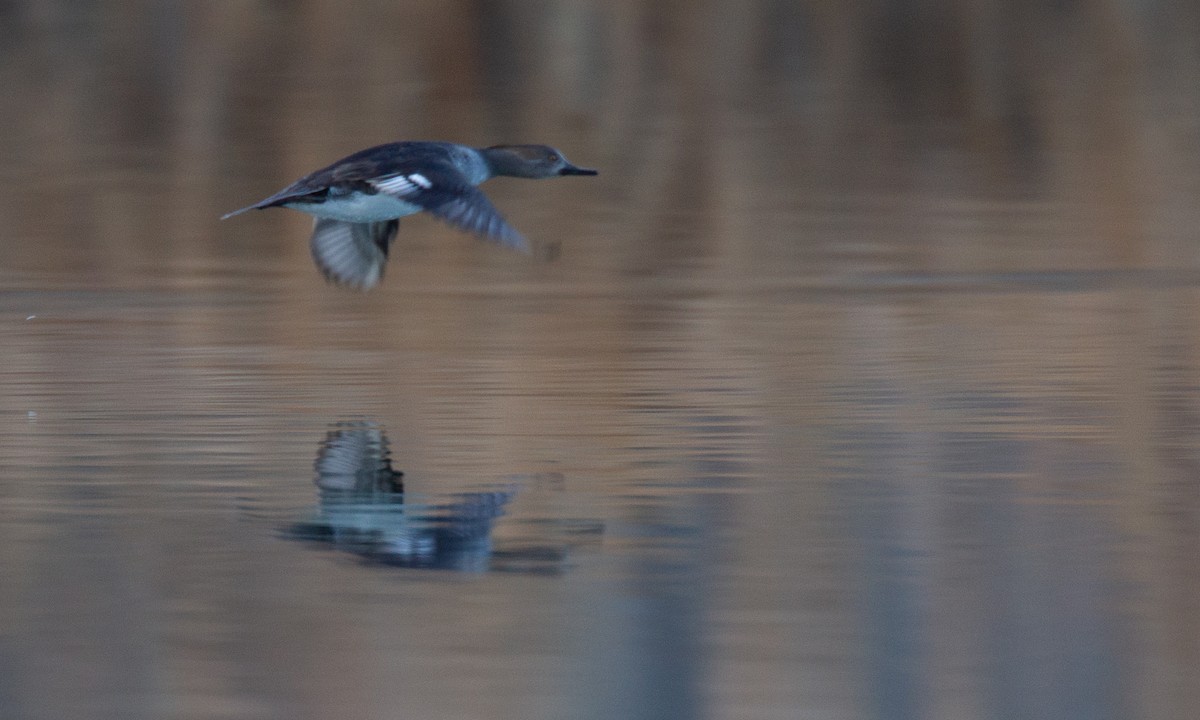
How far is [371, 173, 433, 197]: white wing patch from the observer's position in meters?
7.03

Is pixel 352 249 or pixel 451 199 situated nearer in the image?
pixel 451 199

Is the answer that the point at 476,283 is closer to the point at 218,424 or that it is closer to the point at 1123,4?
the point at 218,424

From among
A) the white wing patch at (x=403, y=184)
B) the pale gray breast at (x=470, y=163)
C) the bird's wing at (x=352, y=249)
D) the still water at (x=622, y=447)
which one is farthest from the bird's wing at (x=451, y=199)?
the bird's wing at (x=352, y=249)

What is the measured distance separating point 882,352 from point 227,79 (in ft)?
47.8

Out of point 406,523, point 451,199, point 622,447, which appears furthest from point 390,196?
point 406,523

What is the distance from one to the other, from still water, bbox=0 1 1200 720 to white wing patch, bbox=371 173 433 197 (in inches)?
28.5

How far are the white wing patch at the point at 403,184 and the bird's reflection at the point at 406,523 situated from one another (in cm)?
101

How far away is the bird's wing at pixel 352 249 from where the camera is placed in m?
8.12

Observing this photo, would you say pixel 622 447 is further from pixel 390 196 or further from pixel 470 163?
pixel 470 163

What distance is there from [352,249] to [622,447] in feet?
6.54

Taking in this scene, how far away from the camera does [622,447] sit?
654 cm

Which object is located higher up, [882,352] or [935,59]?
[935,59]

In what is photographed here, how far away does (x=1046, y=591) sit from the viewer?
15.7 feet

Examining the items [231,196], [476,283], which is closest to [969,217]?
[476,283]
